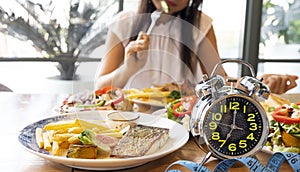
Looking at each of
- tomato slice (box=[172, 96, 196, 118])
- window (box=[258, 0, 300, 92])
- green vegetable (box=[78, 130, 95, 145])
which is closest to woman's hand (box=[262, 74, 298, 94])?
tomato slice (box=[172, 96, 196, 118])

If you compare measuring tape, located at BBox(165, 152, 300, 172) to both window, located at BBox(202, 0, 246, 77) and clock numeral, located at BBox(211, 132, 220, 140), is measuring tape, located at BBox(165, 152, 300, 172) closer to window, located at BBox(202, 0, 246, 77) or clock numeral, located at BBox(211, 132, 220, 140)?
clock numeral, located at BBox(211, 132, 220, 140)

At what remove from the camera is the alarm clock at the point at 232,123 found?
3.00ft

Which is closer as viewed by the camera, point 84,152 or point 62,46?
point 84,152

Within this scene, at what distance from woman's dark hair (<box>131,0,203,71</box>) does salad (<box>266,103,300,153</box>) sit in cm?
115

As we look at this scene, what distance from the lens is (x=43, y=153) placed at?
912 millimetres

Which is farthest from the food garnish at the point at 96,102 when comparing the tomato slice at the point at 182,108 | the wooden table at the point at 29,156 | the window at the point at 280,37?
the window at the point at 280,37

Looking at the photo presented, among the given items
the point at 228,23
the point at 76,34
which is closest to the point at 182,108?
the point at 76,34

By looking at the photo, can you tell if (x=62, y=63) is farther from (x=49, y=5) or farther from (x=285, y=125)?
(x=285, y=125)

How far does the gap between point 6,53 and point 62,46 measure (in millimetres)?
453

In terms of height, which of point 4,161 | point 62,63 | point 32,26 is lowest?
point 4,161

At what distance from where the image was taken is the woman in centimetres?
170

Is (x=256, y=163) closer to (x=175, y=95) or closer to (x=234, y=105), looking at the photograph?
(x=234, y=105)

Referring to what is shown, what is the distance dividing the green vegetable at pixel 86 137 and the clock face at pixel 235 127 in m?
0.27

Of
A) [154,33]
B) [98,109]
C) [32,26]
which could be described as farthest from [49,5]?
[98,109]
